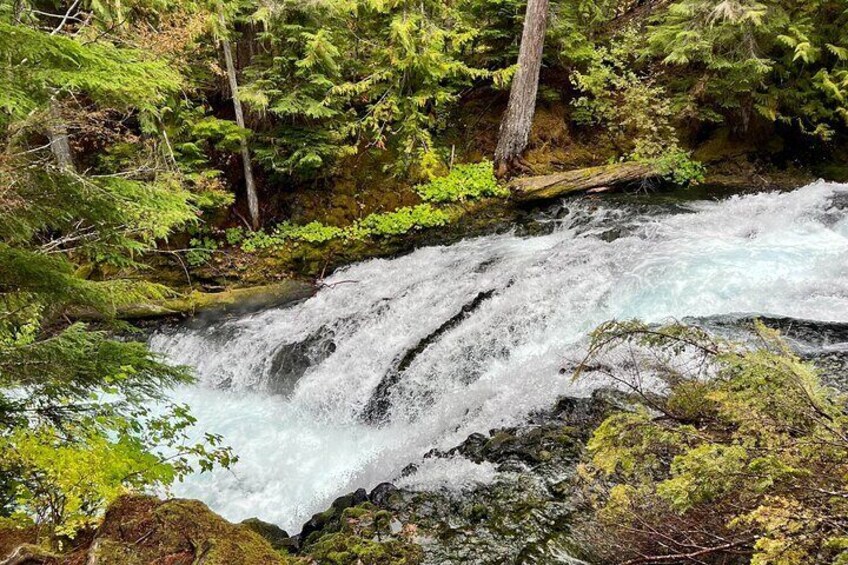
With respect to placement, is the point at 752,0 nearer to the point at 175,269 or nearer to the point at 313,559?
the point at 313,559

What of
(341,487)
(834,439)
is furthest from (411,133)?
(834,439)

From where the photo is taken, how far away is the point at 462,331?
7.29 m

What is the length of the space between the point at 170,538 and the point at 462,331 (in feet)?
17.5

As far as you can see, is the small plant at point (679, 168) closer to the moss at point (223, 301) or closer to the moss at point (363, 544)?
the moss at point (223, 301)

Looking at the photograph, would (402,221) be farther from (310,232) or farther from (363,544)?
(363,544)

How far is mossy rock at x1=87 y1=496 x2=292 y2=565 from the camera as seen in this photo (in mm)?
2176

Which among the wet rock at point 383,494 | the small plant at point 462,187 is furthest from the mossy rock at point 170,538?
the small plant at point 462,187

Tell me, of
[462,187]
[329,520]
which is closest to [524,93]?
[462,187]

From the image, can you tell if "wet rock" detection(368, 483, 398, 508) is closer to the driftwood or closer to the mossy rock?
the mossy rock

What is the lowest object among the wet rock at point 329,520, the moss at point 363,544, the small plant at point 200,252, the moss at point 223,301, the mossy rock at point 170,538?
the wet rock at point 329,520

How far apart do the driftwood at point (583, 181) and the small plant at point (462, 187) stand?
0.62 m

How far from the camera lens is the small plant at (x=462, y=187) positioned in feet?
38.9

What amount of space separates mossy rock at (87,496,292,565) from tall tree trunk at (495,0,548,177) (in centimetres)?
1107

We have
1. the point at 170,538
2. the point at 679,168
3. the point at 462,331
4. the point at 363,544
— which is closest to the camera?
the point at 170,538
